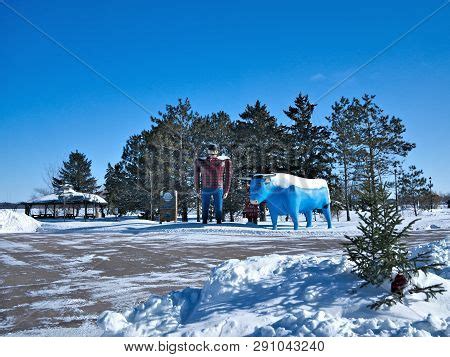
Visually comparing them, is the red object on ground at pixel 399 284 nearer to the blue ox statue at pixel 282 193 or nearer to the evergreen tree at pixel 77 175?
the blue ox statue at pixel 282 193

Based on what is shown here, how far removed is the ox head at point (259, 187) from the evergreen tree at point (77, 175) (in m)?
44.4

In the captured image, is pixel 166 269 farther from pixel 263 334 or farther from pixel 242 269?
pixel 263 334

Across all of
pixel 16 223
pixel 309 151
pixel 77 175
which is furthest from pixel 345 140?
pixel 77 175

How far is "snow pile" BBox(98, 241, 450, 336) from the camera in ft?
9.45

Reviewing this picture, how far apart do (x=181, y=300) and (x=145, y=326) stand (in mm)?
760

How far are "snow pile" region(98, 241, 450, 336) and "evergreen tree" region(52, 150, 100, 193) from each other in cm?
5463

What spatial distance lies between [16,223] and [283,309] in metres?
26.7

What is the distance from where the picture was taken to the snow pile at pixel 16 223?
24516mm

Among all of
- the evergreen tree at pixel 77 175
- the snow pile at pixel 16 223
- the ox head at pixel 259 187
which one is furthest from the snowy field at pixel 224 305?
the evergreen tree at pixel 77 175

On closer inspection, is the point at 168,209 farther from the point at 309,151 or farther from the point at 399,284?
the point at 399,284

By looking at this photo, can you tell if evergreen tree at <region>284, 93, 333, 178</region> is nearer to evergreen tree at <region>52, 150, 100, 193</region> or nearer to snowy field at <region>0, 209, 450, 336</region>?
snowy field at <region>0, 209, 450, 336</region>

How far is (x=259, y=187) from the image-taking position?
1641cm

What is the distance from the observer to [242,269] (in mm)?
4285

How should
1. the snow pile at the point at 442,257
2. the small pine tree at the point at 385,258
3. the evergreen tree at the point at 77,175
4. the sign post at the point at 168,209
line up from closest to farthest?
the small pine tree at the point at 385,258
the snow pile at the point at 442,257
the sign post at the point at 168,209
the evergreen tree at the point at 77,175
